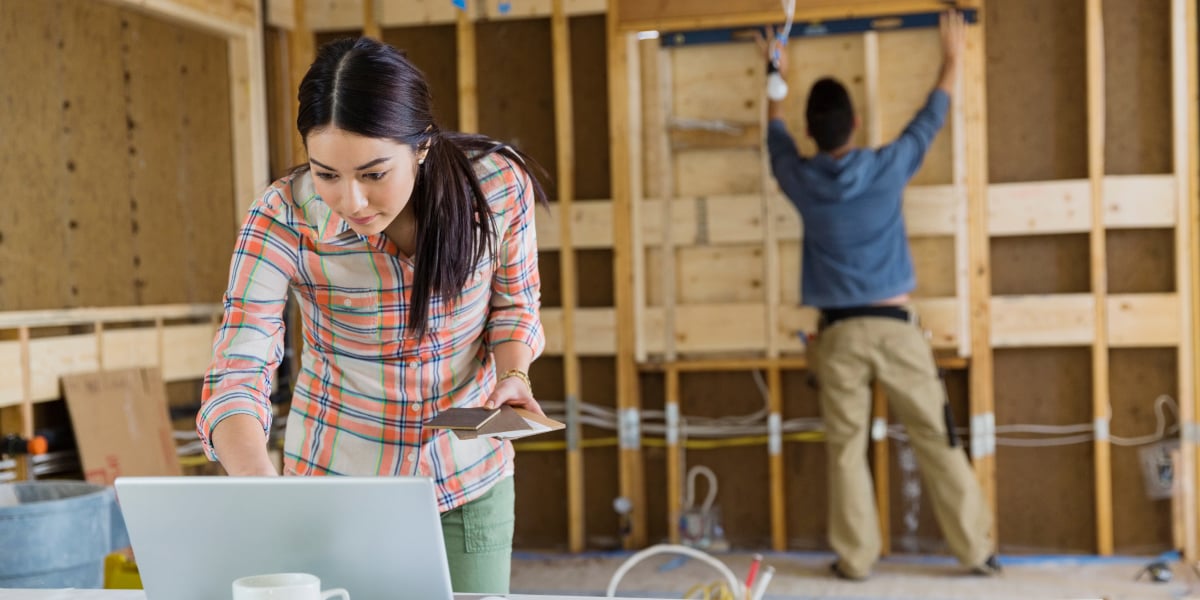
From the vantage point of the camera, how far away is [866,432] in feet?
14.2

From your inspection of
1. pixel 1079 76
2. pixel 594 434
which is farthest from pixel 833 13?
pixel 594 434

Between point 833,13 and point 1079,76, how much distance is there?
0.97 meters

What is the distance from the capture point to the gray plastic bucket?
2.92 m

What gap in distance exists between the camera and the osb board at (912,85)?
455 cm

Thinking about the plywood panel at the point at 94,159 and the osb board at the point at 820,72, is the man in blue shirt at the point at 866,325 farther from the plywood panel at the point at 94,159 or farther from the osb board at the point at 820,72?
the plywood panel at the point at 94,159

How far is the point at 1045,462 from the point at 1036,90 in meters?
1.45

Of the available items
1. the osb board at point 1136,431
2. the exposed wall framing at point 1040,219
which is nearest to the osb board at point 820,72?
the exposed wall framing at point 1040,219

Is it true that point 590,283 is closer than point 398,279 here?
No

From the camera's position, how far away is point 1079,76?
450cm

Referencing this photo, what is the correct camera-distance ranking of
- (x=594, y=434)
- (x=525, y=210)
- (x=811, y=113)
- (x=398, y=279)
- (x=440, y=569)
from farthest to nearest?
(x=594, y=434) → (x=811, y=113) → (x=525, y=210) → (x=398, y=279) → (x=440, y=569)

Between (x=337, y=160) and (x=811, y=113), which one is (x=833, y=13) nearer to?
(x=811, y=113)

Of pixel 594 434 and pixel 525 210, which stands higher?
pixel 525 210

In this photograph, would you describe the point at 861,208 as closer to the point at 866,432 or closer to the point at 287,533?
the point at 866,432

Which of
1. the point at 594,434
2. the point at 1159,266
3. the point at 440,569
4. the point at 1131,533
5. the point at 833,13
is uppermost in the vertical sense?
the point at 833,13
